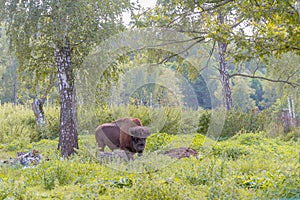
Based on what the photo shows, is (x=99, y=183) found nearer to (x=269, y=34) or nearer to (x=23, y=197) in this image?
(x=23, y=197)

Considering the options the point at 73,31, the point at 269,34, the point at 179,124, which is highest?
the point at 73,31

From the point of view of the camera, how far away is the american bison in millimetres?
7227

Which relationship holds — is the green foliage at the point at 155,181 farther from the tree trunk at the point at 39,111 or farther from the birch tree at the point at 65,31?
the tree trunk at the point at 39,111

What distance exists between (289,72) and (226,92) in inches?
203

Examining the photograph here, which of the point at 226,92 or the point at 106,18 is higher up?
the point at 106,18

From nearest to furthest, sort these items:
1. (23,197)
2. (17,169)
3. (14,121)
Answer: (23,197)
(17,169)
(14,121)

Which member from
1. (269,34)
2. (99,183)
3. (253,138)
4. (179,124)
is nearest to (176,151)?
(179,124)

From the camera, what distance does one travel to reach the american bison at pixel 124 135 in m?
7.23

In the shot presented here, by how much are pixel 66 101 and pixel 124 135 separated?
68.3 inches

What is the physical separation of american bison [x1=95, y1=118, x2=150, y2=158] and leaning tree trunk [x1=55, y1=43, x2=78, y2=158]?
773mm

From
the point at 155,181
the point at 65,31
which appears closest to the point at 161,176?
the point at 155,181

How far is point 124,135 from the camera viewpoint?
7367 millimetres

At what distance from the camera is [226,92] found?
15.1 m

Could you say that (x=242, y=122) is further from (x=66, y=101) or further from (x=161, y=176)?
(x=161, y=176)
